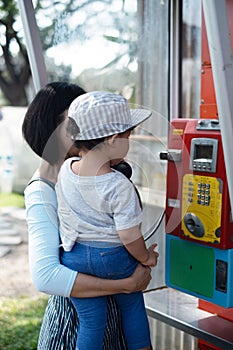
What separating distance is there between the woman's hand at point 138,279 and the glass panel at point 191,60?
50.7 inches

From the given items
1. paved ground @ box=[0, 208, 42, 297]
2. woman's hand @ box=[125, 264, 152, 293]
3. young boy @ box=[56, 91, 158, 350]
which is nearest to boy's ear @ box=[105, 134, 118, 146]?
young boy @ box=[56, 91, 158, 350]

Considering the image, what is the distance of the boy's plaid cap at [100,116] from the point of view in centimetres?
152

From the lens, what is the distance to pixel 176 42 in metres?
2.82

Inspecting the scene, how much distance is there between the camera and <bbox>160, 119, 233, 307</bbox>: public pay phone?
189 cm

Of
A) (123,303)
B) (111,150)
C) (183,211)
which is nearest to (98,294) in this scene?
(123,303)

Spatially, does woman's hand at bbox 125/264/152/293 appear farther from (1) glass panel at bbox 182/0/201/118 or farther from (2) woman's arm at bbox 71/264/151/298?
(1) glass panel at bbox 182/0/201/118

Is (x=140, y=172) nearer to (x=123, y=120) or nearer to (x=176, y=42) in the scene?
(x=123, y=120)

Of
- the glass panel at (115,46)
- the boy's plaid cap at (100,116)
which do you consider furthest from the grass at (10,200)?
the boy's plaid cap at (100,116)

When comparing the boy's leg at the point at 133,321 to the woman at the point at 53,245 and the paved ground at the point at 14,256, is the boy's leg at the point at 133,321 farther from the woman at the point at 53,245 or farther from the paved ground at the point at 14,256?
the paved ground at the point at 14,256

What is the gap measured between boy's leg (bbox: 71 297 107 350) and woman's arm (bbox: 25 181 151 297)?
0.04m

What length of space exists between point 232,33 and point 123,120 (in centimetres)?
72

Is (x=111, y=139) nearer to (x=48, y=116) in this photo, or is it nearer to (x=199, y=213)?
(x=48, y=116)

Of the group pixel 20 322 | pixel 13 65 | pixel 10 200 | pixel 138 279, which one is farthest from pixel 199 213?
pixel 13 65

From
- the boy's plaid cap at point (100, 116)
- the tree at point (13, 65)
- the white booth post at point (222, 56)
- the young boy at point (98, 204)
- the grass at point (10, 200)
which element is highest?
the white booth post at point (222, 56)
